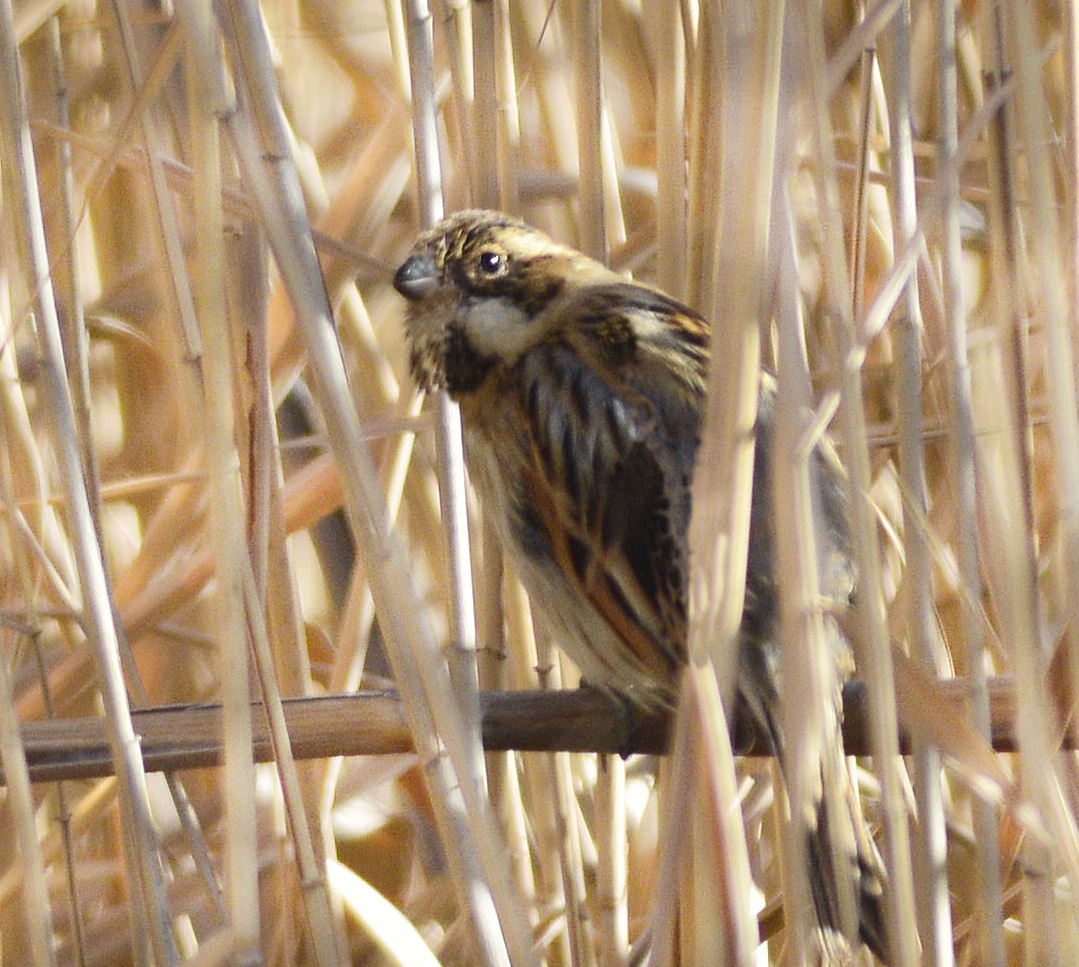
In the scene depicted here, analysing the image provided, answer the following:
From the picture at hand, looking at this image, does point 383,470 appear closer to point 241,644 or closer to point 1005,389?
point 241,644

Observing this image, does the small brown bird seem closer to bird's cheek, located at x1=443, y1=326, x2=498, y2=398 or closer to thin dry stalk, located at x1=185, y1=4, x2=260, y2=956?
bird's cheek, located at x1=443, y1=326, x2=498, y2=398

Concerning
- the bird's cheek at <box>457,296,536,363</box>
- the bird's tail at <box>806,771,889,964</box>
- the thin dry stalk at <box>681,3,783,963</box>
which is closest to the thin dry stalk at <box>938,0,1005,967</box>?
the bird's tail at <box>806,771,889,964</box>

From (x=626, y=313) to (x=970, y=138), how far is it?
46 centimetres

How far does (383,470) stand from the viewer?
5.18 ft

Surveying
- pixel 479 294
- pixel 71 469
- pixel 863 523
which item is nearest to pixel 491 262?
pixel 479 294

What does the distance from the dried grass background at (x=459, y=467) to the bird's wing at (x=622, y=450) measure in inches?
3.0

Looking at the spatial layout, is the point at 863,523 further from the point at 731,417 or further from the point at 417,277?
the point at 417,277

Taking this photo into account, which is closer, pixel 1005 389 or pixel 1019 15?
pixel 1019 15

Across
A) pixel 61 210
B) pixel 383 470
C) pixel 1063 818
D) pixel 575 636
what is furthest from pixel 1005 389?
pixel 61 210

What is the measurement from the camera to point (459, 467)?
4.17 ft

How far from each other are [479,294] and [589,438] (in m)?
0.23

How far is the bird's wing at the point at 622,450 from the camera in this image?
4.54 ft

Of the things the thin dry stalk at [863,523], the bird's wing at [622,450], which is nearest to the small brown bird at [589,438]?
the bird's wing at [622,450]

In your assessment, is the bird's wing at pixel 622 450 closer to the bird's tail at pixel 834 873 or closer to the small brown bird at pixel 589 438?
the small brown bird at pixel 589 438
